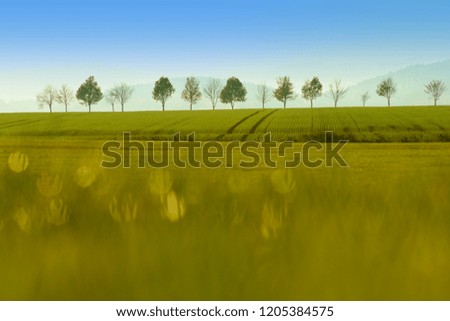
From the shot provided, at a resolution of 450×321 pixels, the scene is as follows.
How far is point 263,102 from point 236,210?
9824cm

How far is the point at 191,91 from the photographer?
94500 mm

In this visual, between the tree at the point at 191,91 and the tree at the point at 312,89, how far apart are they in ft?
79.9

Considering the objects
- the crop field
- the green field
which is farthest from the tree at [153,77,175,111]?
the crop field

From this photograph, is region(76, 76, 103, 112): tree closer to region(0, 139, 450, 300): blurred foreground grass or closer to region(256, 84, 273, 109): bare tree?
region(256, 84, 273, 109): bare tree

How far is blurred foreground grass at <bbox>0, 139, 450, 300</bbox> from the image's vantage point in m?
1.69

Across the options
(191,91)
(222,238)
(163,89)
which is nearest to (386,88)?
(191,91)

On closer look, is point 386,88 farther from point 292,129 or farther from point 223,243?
point 223,243

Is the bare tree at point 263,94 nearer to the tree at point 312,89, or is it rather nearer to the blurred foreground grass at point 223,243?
the tree at point 312,89

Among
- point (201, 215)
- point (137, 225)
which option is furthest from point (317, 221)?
point (137, 225)

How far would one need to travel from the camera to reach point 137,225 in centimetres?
199

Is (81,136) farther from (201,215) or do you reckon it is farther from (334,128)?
(201,215)

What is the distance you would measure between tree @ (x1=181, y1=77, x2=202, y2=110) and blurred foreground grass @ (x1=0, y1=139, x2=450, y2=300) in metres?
92.6

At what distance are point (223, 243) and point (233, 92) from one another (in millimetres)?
105882

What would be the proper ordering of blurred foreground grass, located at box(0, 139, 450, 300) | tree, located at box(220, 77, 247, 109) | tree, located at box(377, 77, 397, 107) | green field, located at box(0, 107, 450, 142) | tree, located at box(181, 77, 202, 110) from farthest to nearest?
tree, located at box(220, 77, 247, 109) → tree, located at box(377, 77, 397, 107) → tree, located at box(181, 77, 202, 110) → green field, located at box(0, 107, 450, 142) → blurred foreground grass, located at box(0, 139, 450, 300)
